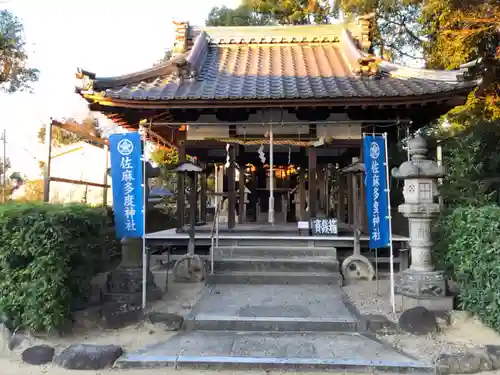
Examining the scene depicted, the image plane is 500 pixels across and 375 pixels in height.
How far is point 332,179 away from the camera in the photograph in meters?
13.3

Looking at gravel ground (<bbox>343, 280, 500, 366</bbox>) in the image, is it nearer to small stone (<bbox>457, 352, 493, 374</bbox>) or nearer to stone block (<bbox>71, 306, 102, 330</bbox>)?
small stone (<bbox>457, 352, 493, 374</bbox>)

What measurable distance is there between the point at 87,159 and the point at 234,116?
26.9ft

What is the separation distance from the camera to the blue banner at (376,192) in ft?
22.2

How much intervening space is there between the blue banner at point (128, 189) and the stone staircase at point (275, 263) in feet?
7.42

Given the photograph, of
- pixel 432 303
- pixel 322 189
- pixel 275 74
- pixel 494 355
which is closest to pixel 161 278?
pixel 432 303

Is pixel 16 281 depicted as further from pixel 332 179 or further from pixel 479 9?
pixel 479 9

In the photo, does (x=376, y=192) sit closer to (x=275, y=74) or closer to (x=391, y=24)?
(x=275, y=74)

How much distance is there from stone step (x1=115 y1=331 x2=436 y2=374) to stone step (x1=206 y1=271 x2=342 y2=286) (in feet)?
7.81

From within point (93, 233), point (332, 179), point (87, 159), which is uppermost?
point (87, 159)

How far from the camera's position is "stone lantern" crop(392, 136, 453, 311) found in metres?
5.96

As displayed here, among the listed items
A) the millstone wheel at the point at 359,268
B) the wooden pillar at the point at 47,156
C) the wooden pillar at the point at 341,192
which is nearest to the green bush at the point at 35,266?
the wooden pillar at the point at 47,156

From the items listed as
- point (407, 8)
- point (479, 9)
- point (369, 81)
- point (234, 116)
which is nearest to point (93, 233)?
point (234, 116)

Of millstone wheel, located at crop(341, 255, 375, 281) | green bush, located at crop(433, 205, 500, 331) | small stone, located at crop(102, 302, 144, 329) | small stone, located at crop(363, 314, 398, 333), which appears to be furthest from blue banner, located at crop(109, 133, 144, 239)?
green bush, located at crop(433, 205, 500, 331)

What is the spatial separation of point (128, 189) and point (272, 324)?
3035mm
